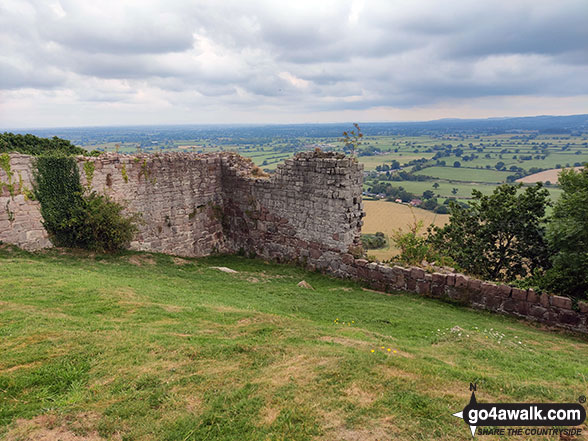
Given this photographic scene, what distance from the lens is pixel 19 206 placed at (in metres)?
13.6

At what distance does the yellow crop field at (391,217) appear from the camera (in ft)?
107

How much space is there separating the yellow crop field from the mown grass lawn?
821 inches

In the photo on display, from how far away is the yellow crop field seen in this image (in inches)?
1286

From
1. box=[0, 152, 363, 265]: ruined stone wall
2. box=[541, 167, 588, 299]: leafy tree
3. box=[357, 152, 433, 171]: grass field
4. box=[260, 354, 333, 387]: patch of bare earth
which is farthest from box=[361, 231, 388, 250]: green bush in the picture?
box=[357, 152, 433, 171]: grass field

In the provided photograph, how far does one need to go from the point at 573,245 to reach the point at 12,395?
14810 millimetres

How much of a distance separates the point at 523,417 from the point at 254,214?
14.2 meters

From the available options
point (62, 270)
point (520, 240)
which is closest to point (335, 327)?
point (62, 270)

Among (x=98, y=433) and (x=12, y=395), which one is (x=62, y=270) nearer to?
(x=12, y=395)

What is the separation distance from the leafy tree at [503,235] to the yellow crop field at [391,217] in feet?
40.0

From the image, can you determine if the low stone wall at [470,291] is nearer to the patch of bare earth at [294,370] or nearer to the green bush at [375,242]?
the patch of bare earth at [294,370]

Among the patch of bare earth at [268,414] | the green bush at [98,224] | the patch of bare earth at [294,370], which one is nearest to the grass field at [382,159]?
the green bush at [98,224]

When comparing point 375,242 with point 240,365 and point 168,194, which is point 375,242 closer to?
point 168,194

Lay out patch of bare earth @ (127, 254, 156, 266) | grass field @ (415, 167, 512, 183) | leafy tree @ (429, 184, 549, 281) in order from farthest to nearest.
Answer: grass field @ (415, 167, 512, 183) < leafy tree @ (429, 184, 549, 281) < patch of bare earth @ (127, 254, 156, 266)

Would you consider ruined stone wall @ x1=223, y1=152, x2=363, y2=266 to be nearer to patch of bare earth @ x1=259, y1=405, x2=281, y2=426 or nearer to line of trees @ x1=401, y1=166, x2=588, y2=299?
line of trees @ x1=401, y1=166, x2=588, y2=299
